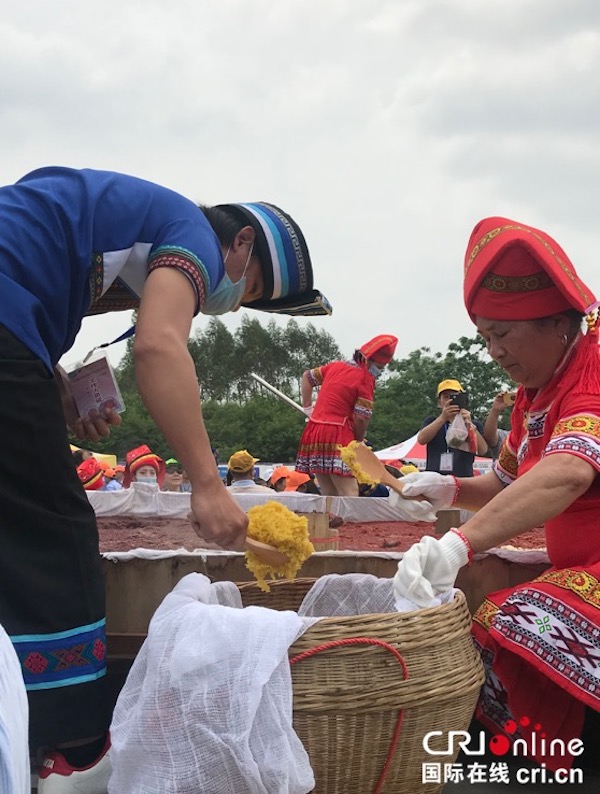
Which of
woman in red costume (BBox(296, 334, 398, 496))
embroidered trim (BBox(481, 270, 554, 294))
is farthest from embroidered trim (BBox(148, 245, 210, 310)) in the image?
woman in red costume (BBox(296, 334, 398, 496))

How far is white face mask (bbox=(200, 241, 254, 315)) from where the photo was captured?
244 cm

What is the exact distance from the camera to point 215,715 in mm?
1835

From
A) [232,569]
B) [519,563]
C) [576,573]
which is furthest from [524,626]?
[232,569]

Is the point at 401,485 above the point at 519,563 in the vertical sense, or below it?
above

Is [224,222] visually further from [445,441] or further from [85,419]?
[445,441]

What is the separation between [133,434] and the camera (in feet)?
99.2

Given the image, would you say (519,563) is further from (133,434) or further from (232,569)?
(133,434)

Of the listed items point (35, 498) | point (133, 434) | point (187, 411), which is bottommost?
point (133, 434)

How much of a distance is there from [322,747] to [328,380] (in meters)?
7.26

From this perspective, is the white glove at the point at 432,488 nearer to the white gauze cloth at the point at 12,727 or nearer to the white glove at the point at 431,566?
the white glove at the point at 431,566

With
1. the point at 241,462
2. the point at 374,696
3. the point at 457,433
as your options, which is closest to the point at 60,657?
the point at 374,696

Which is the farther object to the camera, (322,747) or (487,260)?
(487,260)

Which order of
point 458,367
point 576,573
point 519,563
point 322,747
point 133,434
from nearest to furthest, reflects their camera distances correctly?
point 322,747 → point 576,573 → point 519,563 → point 133,434 → point 458,367

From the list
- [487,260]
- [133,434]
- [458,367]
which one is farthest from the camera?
[458,367]
